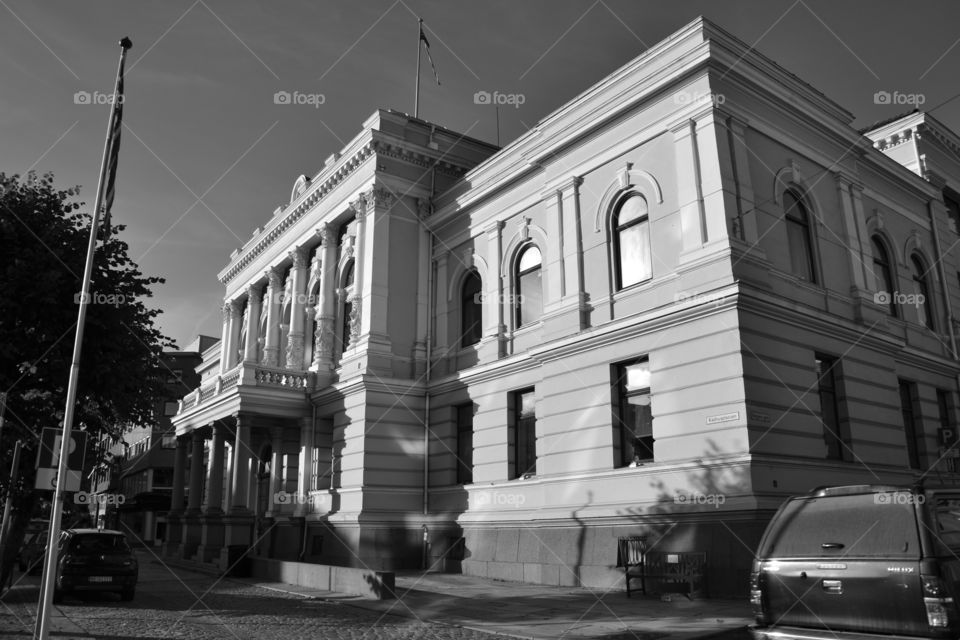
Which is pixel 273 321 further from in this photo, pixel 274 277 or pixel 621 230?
pixel 621 230

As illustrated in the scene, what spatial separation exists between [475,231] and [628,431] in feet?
32.7

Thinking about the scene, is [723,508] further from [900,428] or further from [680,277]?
[900,428]

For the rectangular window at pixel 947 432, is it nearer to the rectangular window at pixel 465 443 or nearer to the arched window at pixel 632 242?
the arched window at pixel 632 242

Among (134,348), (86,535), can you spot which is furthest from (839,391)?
(86,535)

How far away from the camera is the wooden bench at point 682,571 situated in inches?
588

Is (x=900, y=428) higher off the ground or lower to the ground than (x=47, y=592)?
higher

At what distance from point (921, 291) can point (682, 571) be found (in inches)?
608

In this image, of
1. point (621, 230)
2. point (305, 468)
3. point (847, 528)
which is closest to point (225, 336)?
point (305, 468)

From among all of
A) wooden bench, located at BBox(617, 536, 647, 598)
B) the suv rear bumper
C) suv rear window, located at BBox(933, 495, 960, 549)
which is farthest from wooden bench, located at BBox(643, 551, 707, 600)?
suv rear window, located at BBox(933, 495, 960, 549)

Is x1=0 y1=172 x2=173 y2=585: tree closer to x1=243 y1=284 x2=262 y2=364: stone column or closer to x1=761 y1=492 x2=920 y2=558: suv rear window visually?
x1=761 y1=492 x2=920 y2=558: suv rear window

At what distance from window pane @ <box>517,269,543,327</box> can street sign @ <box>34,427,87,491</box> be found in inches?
554

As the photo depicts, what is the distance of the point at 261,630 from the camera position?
491 inches

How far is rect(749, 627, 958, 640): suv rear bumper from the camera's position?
6348 millimetres

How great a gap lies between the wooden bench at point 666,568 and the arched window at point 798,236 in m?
7.86
